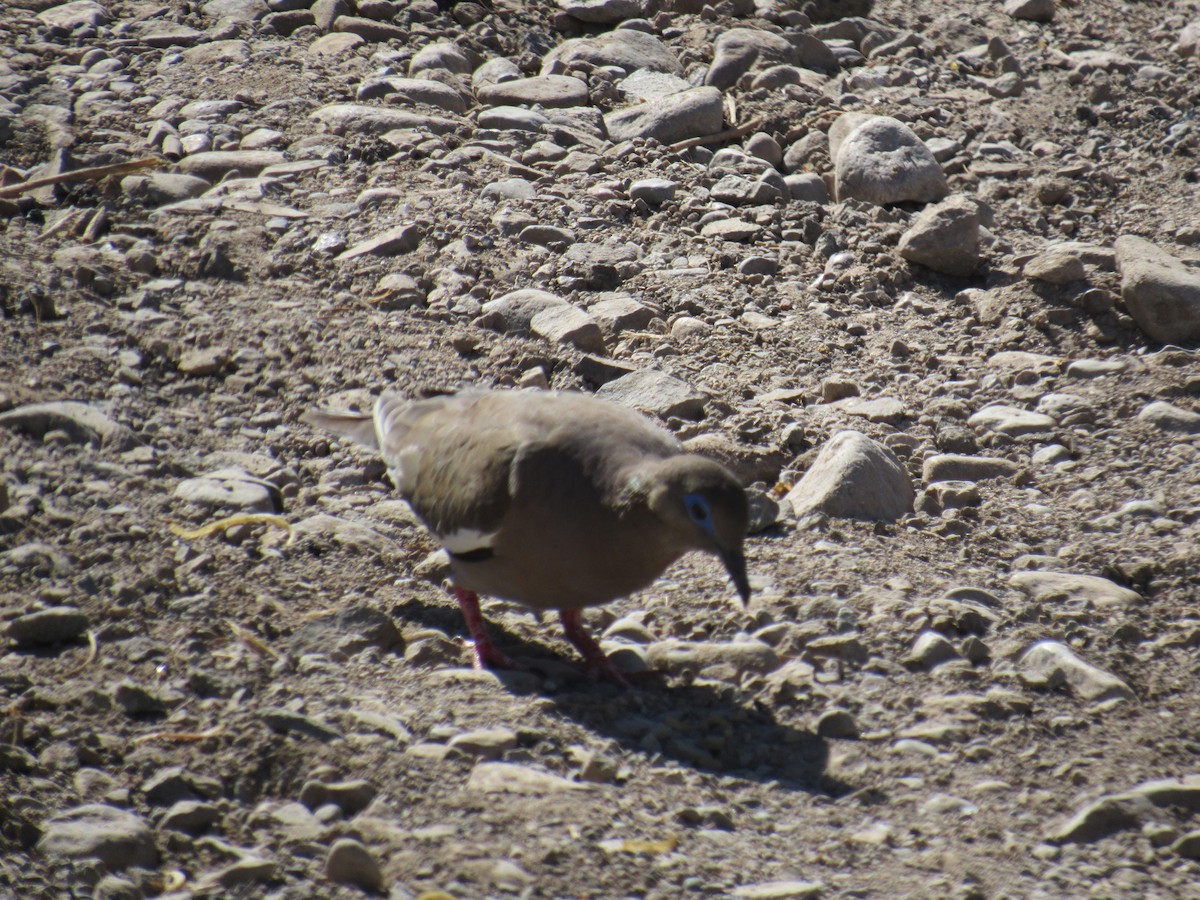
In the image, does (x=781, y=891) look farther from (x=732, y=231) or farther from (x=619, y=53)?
(x=619, y=53)

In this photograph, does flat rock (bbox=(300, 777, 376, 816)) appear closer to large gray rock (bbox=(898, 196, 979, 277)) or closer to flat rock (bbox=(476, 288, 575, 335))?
flat rock (bbox=(476, 288, 575, 335))

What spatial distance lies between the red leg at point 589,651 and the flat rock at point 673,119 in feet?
15.4

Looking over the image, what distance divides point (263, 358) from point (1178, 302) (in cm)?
442

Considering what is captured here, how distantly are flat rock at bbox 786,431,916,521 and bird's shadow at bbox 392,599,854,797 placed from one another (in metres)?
1.15

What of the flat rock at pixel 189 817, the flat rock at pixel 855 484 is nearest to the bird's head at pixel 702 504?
the flat rock at pixel 855 484

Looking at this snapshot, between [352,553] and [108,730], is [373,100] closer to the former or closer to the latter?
[352,553]

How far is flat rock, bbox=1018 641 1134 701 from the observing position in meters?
3.87

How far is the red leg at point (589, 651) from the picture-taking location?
160 inches

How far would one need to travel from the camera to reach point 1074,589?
4410 millimetres

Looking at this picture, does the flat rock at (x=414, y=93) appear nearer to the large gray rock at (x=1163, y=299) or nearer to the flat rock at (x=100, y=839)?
the large gray rock at (x=1163, y=299)

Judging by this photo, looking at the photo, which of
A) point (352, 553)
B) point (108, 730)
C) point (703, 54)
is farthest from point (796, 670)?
point (703, 54)

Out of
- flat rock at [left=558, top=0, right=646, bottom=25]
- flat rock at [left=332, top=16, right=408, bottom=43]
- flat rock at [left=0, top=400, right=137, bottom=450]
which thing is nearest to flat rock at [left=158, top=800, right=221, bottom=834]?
flat rock at [left=0, top=400, right=137, bottom=450]

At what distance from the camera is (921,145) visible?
761 cm

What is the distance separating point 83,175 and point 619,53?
12.8 feet
